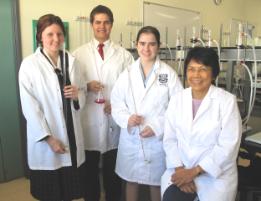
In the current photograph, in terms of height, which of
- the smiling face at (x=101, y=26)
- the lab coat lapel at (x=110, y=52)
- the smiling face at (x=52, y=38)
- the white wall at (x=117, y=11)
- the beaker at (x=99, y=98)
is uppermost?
the white wall at (x=117, y=11)

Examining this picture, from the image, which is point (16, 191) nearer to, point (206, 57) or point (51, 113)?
point (51, 113)

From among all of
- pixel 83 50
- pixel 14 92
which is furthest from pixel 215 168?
pixel 14 92

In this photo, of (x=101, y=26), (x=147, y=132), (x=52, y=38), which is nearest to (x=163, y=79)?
(x=147, y=132)

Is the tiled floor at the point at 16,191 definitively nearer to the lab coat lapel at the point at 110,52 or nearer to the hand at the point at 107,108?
the hand at the point at 107,108

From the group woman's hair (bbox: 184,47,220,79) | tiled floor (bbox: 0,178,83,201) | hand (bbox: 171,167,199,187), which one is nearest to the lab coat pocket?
hand (bbox: 171,167,199,187)

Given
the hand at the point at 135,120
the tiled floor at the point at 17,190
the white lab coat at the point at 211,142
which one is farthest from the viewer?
the tiled floor at the point at 17,190

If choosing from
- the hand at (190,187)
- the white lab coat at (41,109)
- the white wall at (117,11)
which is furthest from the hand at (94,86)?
the white wall at (117,11)

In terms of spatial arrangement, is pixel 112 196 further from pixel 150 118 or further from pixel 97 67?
pixel 97 67

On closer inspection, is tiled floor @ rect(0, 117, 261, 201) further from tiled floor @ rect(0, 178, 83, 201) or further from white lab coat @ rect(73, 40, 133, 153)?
white lab coat @ rect(73, 40, 133, 153)

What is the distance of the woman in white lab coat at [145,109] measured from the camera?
168cm

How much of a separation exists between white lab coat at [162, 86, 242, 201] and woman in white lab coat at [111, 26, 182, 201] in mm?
184

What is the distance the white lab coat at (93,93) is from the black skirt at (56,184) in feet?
1.02

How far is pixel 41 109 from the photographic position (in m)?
1.53

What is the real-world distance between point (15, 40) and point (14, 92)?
46 centimetres
